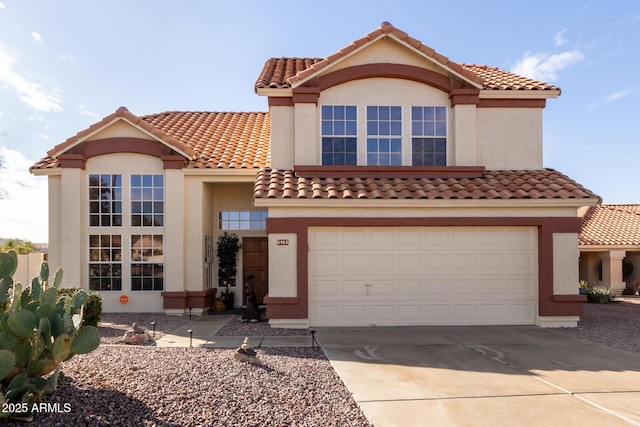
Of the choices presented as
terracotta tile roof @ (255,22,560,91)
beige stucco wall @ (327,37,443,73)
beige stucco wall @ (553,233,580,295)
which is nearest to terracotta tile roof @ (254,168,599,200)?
beige stucco wall @ (553,233,580,295)

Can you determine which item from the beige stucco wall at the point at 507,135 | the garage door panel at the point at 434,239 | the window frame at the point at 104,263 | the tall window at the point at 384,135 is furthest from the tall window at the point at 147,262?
the beige stucco wall at the point at 507,135

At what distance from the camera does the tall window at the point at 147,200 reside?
13328mm

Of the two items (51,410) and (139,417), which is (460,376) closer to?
(139,417)

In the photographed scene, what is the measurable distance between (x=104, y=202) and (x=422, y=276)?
30.1 feet

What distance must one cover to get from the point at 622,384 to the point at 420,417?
350 centimetres

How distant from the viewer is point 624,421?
5.38 metres

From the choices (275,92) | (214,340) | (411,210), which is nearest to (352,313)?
(411,210)

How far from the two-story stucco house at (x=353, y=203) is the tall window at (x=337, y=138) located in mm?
38

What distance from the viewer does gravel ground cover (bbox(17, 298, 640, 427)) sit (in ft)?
16.7

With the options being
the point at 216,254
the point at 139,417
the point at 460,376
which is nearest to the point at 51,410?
the point at 139,417

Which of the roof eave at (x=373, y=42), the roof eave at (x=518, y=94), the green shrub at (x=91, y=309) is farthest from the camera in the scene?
the roof eave at (x=518, y=94)

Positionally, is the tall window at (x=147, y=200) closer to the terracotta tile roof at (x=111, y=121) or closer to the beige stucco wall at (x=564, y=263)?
the terracotta tile roof at (x=111, y=121)

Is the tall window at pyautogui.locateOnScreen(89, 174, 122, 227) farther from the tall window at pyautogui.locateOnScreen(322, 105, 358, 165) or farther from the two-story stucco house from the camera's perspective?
the tall window at pyautogui.locateOnScreen(322, 105, 358, 165)

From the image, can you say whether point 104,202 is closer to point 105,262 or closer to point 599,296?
point 105,262
